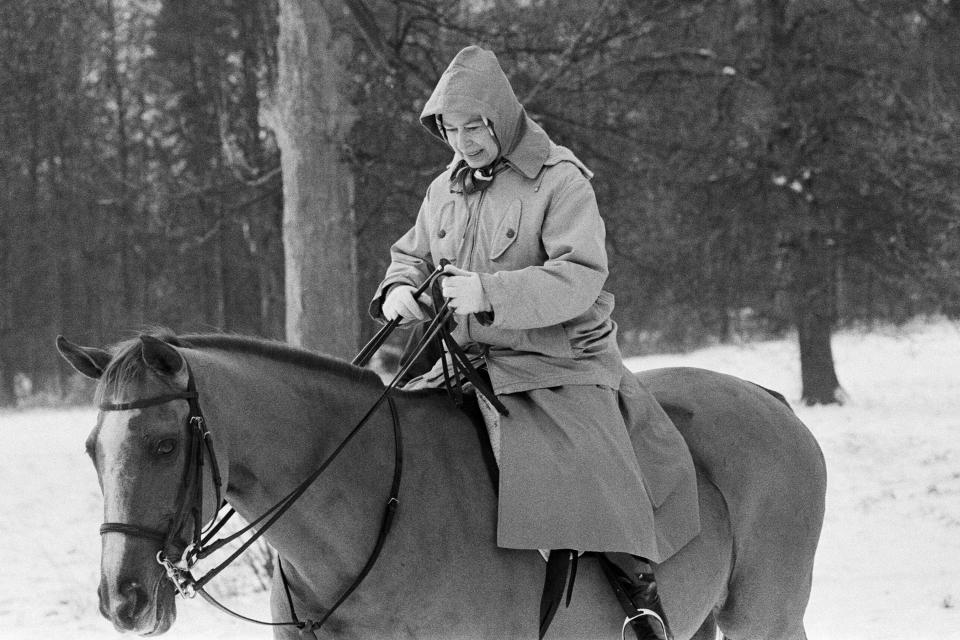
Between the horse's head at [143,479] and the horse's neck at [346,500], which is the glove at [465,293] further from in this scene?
the horse's head at [143,479]

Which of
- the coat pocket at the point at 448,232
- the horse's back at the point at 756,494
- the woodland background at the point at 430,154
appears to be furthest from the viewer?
the woodland background at the point at 430,154

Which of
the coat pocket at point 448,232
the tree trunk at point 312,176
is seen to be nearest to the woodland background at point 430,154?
the tree trunk at point 312,176

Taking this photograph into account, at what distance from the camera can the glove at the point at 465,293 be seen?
9.08 ft

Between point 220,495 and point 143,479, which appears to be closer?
point 143,479

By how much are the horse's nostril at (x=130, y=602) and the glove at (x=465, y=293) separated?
1.15 metres

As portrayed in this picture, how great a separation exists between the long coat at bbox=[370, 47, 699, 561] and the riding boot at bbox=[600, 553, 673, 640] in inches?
2.8

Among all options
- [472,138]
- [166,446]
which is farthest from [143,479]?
[472,138]

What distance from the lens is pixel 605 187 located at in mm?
10820

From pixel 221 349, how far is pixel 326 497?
521mm

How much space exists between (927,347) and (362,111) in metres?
15.6

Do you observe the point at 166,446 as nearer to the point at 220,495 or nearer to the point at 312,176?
the point at 220,495

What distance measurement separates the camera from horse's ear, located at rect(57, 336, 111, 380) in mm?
2424

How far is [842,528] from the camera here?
8.32m

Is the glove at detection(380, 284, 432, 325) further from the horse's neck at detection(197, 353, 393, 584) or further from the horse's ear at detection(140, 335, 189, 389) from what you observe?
the horse's ear at detection(140, 335, 189, 389)
